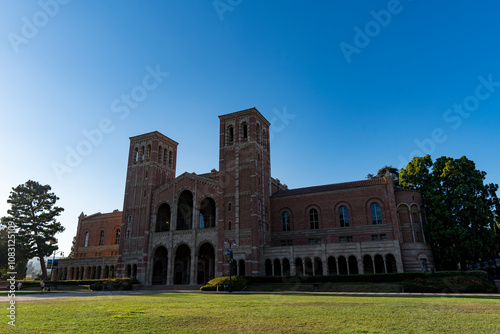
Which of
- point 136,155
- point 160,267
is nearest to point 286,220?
point 160,267

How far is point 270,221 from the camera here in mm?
46750

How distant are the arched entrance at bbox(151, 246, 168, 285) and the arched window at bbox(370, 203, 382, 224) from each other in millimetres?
30888

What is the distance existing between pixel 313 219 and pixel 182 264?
828 inches

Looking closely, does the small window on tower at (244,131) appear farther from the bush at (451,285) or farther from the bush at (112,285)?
the bush at (451,285)

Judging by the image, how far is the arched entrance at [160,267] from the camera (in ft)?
164

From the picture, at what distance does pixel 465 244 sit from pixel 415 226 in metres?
5.77

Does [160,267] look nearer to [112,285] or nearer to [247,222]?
[112,285]

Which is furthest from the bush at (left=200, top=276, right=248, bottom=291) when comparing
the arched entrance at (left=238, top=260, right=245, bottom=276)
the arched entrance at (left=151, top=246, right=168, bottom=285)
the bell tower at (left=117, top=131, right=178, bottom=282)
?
the arched entrance at (left=151, top=246, right=168, bottom=285)

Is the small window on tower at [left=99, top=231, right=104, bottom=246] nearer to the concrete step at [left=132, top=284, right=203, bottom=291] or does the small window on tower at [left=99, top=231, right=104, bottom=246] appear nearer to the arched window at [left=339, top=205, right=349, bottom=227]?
the concrete step at [left=132, top=284, right=203, bottom=291]

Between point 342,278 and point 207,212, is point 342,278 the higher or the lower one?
the lower one

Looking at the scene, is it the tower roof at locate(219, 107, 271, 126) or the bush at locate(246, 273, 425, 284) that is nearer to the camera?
the bush at locate(246, 273, 425, 284)

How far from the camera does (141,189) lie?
53.3 m

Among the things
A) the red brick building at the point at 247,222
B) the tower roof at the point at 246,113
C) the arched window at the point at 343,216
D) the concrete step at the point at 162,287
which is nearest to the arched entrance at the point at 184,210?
the red brick building at the point at 247,222

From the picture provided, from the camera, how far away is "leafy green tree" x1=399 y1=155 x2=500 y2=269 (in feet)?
116
